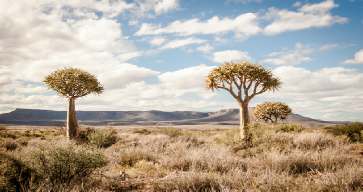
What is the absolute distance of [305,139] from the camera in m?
14.7

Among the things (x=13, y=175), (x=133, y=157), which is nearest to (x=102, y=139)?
(x=133, y=157)

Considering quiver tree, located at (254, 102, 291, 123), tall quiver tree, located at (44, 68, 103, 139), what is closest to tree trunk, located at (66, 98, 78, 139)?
tall quiver tree, located at (44, 68, 103, 139)

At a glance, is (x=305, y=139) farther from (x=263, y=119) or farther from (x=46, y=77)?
(x=263, y=119)

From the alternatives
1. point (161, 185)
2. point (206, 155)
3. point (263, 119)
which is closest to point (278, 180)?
point (161, 185)

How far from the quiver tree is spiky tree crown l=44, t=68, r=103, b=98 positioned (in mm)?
29718

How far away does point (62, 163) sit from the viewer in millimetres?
7648

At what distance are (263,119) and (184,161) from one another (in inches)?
1666

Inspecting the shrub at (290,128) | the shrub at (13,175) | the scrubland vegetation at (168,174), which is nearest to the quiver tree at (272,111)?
the shrub at (290,128)

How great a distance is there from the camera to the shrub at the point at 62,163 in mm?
7531

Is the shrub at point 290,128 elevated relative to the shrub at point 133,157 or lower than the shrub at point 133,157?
elevated

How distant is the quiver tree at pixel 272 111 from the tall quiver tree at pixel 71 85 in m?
29.8

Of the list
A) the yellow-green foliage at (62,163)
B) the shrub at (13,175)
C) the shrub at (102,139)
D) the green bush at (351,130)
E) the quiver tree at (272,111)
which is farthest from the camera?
the quiver tree at (272,111)

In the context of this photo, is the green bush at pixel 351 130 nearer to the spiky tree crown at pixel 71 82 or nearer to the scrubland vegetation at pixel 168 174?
the scrubland vegetation at pixel 168 174

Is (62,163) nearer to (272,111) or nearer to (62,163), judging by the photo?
(62,163)
